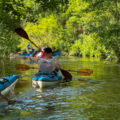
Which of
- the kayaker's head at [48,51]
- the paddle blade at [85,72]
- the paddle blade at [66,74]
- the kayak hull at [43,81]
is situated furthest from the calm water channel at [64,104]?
the paddle blade at [66,74]

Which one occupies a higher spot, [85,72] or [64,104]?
[85,72]

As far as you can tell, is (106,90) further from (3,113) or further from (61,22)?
→ (61,22)

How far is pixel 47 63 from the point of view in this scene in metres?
9.32

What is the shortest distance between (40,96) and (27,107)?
1.47 metres

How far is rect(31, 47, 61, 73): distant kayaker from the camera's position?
30.1 feet

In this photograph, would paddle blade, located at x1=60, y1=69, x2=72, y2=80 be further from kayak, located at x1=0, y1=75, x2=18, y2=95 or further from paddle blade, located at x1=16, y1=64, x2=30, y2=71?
kayak, located at x1=0, y1=75, x2=18, y2=95

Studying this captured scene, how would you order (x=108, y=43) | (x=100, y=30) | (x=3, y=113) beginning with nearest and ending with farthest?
(x=3, y=113)
(x=100, y=30)
(x=108, y=43)

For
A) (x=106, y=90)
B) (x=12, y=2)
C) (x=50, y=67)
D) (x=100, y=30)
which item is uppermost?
(x=12, y=2)

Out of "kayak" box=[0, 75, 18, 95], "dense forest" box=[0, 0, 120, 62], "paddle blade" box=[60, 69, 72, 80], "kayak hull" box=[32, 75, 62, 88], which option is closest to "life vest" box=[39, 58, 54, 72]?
"kayak hull" box=[32, 75, 62, 88]

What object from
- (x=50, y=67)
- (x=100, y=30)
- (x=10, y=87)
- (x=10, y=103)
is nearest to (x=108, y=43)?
(x=100, y=30)

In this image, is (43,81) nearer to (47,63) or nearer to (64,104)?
(47,63)

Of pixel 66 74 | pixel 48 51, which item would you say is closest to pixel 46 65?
pixel 48 51

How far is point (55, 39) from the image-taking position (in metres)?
40.6

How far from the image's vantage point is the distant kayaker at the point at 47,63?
30.1ft
